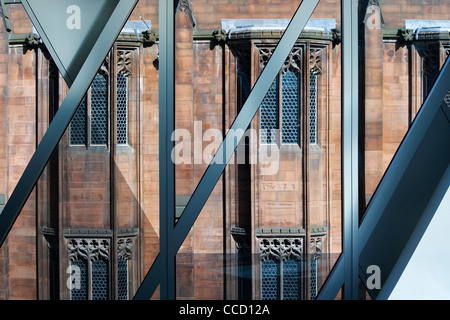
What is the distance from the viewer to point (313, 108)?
290 inches

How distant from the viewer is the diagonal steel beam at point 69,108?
1.49 m

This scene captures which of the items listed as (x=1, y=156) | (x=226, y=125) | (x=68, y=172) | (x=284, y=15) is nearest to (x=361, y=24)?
(x=284, y=15)

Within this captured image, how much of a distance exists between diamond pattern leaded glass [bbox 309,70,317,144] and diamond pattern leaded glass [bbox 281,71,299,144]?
261 millimetres

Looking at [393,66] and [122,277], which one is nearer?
[393,66]

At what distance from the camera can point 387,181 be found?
1.52 metres

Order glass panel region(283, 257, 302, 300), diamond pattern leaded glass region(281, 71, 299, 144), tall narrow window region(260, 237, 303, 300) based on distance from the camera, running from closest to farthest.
Result: tall narrow window region(260, 237, 303, 300) → diamond pattern leaded glass region(281, 71, 299, 144) → glass panel region(283, 257, 302, 300)

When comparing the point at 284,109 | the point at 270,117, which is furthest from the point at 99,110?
the point at 284,109

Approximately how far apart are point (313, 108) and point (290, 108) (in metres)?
0.37

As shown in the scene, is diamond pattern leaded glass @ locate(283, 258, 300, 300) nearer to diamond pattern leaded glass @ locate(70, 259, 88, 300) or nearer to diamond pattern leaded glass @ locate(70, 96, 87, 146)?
diamond pattern leaded glass @ locate(70, 259, 88, 300)

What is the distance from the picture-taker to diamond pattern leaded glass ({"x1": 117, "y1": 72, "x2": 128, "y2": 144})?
7355 mm

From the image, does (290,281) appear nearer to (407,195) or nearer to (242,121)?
(407,195)

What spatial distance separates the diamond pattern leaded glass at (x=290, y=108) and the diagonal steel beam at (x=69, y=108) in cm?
585

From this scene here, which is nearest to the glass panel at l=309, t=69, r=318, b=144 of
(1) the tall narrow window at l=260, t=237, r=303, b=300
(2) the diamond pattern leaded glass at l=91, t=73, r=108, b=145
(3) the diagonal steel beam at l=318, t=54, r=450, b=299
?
(1) the tall narrow window at l=260, t=237, r=303, b=300
